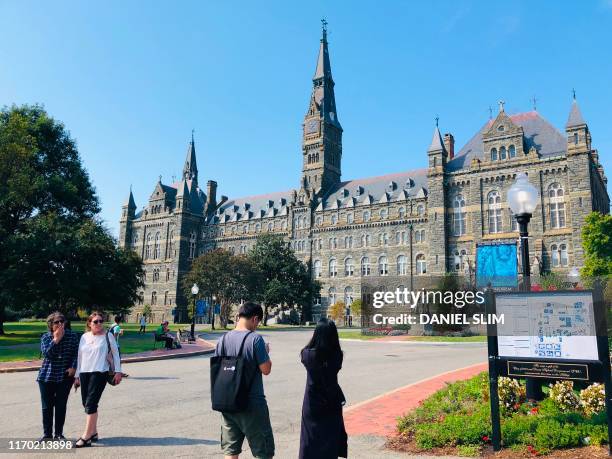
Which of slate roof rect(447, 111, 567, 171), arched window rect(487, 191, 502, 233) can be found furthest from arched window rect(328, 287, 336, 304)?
arched window rect(487, 191, 502, 233)

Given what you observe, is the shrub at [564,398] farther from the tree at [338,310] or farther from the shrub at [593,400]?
the tree at [338,310]

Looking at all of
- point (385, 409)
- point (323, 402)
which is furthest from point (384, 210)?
point (323, 402)

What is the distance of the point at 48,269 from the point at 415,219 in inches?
1677

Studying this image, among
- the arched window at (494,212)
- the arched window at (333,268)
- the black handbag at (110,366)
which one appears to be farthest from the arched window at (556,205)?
the black handbag at (110,366)

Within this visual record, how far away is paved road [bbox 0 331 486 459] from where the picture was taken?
770 cm

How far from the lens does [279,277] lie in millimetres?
63094

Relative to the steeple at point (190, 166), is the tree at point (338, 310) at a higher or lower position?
lower

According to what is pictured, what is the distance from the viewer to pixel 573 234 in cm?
4753

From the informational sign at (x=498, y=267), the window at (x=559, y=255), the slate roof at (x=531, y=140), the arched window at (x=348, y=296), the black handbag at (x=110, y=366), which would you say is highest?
the slate roof at (x=531, y=140)

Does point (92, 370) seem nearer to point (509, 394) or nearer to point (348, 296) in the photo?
point (509, 394)

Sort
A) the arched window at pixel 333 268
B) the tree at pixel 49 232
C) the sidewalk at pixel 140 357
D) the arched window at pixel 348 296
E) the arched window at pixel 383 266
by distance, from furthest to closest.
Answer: the arched window at pixel 333 268 → the arched window at pixel 348 296 → the arched window at pixel 383 266 → the tree at pixel 49 232 → the sidewalk at pixel 140 357

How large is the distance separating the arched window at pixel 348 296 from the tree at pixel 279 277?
4.22 m

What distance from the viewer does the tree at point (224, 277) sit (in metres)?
55.5

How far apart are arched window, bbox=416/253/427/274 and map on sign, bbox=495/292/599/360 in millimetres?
54263
